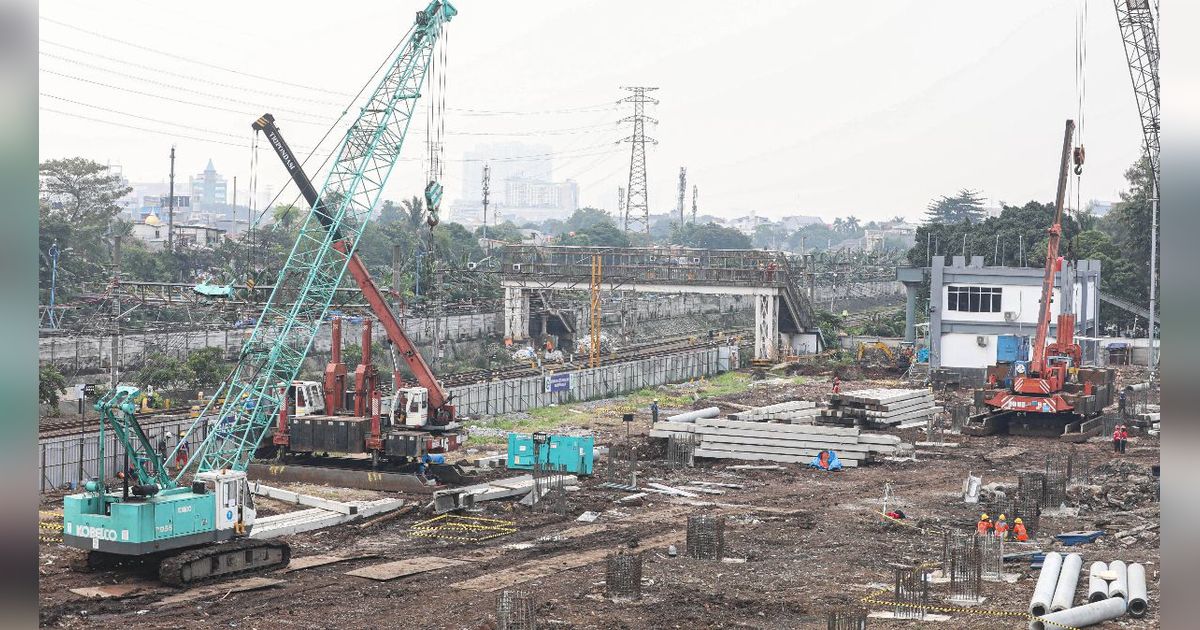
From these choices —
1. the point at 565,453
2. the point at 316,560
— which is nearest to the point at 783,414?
the point at 565,453

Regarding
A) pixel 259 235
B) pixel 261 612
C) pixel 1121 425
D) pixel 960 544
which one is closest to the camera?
pixel 261 612

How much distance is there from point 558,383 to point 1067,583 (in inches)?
1379

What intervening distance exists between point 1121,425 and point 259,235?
234 ft

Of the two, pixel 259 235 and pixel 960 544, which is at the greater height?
pixel 259 235

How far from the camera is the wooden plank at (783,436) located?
41094mm

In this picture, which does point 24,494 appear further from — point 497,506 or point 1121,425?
point 1121,425

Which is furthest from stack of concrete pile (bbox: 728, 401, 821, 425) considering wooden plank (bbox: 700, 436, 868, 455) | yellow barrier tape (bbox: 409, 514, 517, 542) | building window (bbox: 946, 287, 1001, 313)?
building window (bbox: 946, 287, 1001, 313)

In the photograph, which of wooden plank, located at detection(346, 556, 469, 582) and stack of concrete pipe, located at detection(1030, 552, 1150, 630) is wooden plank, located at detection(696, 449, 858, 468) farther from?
stack of concrete pipe, located at detection(1030, 552, 1150, 630)

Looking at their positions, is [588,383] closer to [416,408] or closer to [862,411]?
[862,411]

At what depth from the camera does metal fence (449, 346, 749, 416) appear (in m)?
51.0

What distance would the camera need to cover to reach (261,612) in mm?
21734

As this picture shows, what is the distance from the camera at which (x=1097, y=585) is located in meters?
20.9

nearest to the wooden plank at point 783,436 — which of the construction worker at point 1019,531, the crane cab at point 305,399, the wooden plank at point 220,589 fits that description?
the construction worker at point 1019,531

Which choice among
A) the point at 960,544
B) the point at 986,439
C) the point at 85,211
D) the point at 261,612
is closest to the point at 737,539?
the point at 960,544
